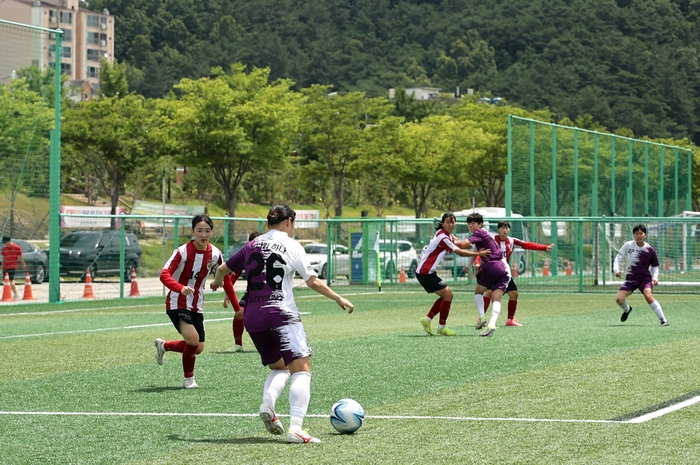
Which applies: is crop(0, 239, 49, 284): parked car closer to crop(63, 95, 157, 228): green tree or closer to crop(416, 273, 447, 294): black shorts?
crop(416, 273, 447, 294): black shorts

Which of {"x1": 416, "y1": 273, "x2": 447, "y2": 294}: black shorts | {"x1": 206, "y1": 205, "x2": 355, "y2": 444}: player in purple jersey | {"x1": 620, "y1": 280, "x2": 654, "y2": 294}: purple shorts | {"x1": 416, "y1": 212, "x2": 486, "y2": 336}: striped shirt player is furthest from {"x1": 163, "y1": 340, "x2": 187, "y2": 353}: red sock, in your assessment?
{"x1": 620, "y1": 280, "x2": 654, "y2": 294}: purple shorts

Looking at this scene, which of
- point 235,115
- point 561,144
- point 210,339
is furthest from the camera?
point 235,115

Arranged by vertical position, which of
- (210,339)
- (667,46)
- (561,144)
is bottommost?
(210,339)

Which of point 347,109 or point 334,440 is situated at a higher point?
point 347,109

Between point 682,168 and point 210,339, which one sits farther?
point 682,168

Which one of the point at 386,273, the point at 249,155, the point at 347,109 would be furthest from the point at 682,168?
the point at 386,273

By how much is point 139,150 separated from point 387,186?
2712 cm

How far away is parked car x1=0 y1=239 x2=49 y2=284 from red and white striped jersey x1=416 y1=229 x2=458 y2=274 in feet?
46.2

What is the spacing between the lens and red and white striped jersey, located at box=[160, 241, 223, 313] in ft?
37.6

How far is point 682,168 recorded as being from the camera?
58.0 m

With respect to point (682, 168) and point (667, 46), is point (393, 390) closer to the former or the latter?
point (682, 168)

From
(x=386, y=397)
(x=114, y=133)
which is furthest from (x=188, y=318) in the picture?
(x=114, y=133)

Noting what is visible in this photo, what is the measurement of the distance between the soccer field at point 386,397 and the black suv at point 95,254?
10502 millimetres

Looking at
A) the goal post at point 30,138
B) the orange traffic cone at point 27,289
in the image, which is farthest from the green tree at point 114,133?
the orange traffic cone at point 27,289
